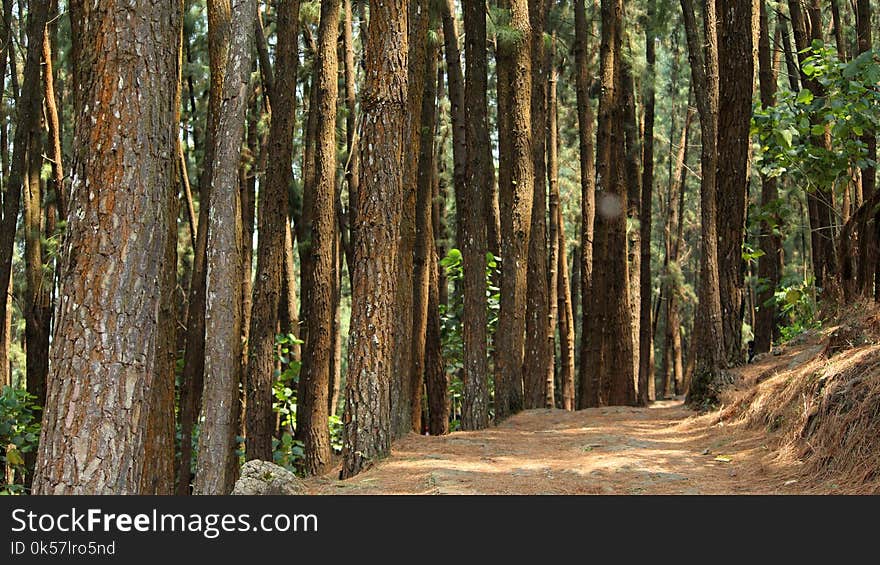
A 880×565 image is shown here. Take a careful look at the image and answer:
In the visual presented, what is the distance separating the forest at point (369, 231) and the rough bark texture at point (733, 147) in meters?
0.04

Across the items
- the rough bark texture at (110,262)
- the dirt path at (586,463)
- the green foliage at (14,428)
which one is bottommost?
the dirt path at (586,463)

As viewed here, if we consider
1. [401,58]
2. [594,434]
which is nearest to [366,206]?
[401,58]

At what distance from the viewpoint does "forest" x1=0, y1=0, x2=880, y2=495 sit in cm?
550

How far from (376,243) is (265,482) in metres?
2.35

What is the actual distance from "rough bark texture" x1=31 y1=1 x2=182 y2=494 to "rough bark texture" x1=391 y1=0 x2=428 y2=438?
429 centimetres

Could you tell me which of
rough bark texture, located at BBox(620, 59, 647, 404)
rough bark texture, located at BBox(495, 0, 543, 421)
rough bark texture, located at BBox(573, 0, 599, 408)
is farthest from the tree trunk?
rough bark texture, located at BBox(495, 0, 543, 421)

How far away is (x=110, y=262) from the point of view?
5406mm

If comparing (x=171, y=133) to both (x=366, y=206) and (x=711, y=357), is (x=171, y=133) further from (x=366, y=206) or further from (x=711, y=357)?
(x=711, y=357)

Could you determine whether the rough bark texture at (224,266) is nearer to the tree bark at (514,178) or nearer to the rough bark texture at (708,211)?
the tree bark at (514,178)

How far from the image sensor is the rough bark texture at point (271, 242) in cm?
1058

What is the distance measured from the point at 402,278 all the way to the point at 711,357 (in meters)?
4.14

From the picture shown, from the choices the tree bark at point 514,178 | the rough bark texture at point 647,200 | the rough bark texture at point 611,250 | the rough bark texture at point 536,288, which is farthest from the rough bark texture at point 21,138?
the rough bark texture at point 647,200

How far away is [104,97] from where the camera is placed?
18.1ft

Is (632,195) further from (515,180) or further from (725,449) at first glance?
(725,449)
